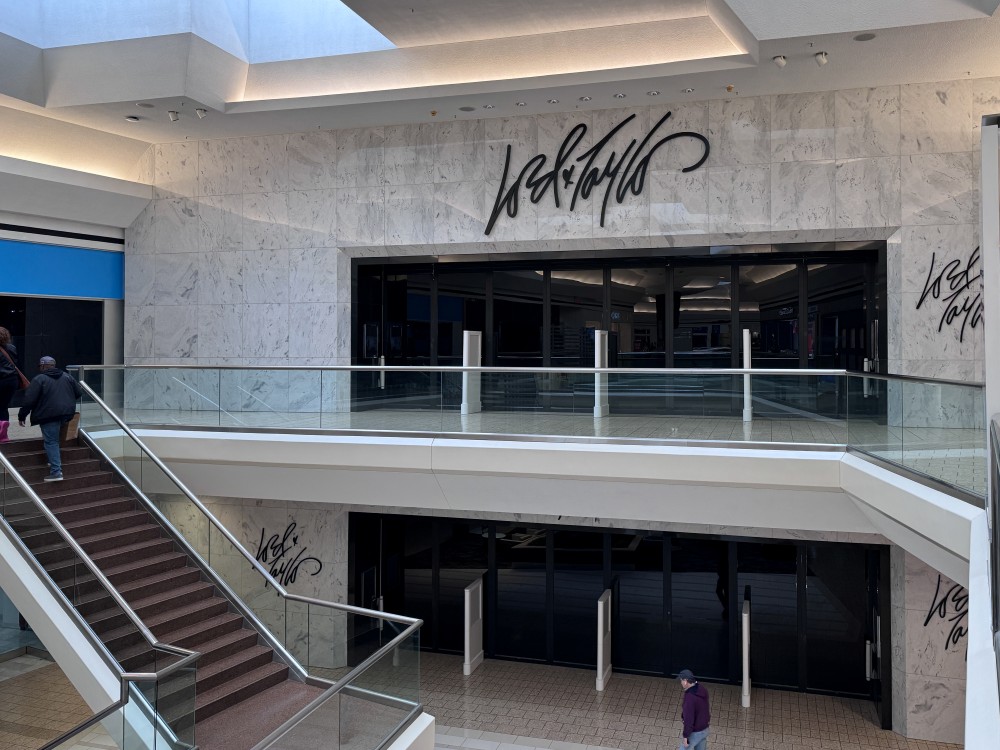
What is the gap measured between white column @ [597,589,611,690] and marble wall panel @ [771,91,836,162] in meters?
7.20

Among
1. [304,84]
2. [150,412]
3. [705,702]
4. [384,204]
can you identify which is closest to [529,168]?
[384,204]

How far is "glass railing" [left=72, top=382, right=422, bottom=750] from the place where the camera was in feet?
25.6

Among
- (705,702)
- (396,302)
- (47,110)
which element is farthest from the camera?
(396,302)

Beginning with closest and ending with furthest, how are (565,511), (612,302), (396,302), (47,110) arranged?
(565,511)
(47,110)
(612,302)
(396,302)

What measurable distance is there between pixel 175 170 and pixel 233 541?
26.5 feet

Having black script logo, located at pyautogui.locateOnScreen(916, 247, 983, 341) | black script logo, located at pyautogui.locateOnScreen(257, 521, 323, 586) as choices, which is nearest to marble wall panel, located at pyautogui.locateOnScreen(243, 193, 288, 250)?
black script logo, located at pyautogui.locateOnScreen(257, 521, 323, 586)

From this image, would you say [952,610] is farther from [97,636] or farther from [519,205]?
[97,636]

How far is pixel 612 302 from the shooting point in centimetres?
1431

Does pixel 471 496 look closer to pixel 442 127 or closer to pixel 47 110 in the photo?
pixel 442 127

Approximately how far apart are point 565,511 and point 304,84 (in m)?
7.68

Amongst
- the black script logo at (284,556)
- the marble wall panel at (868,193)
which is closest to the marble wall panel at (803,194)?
the marble wall panel at (868,193)

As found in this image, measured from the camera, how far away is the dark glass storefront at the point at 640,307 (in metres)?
13.2

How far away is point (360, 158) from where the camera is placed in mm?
14164

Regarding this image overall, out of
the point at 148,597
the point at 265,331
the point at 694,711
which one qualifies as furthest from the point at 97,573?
the point at 265,331
